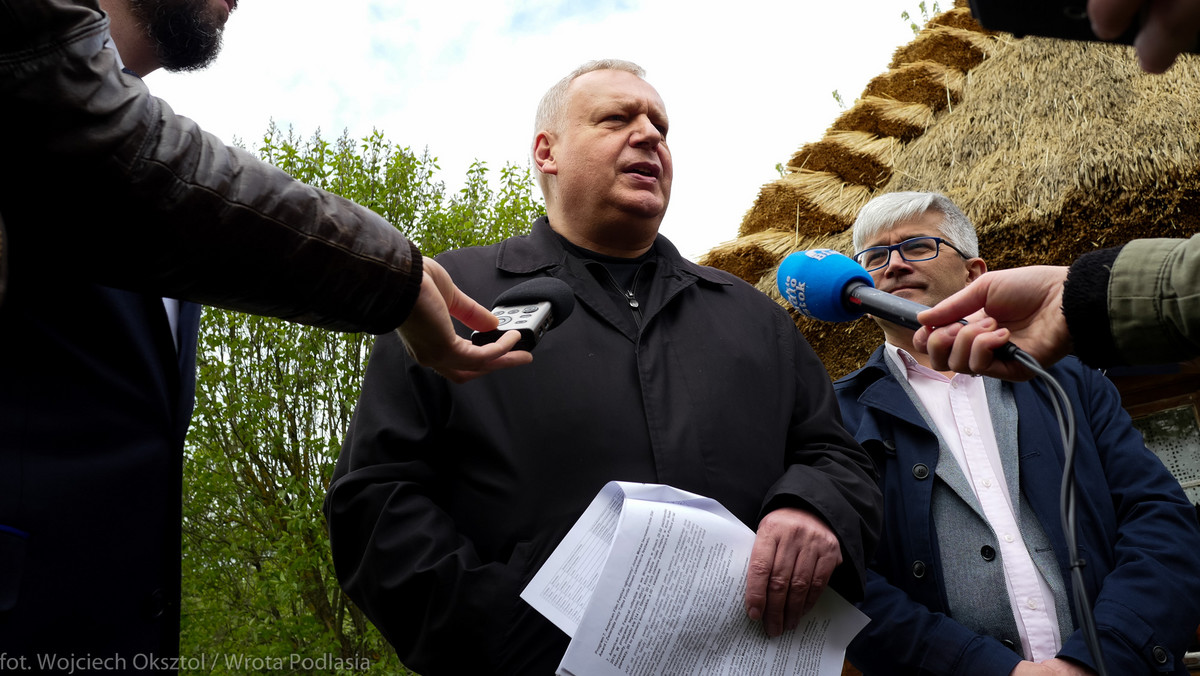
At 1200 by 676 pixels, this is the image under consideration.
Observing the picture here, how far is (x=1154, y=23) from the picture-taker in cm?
101

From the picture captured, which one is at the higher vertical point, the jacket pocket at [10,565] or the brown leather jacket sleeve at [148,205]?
the brown leather jacket sleeve at [148,205]

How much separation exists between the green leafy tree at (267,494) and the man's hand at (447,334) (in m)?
6.62

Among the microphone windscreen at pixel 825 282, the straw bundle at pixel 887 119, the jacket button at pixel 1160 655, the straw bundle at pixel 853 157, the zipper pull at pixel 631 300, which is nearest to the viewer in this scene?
the microphone windscreen at pixel 825 282

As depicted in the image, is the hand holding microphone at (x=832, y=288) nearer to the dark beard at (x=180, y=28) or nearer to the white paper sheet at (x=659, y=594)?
the white paper sheet at (x=659, y=594)

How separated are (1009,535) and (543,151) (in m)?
1.83

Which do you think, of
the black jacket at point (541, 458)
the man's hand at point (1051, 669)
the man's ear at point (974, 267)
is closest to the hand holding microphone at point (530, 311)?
the black jacket at point (541, 458)

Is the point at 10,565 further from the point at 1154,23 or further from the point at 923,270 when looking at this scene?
the point at 923,270

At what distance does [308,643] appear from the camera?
321 inches

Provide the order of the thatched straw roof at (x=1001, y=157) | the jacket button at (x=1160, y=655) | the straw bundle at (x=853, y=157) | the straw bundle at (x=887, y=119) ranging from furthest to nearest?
1. the straw bundle at (x=887, y=119)
2. the straw bundle at (x=853, y=157)
3. the thatched straw roof at (x=1001, y=157)
4. the jacket button at (x=1160, y=655)

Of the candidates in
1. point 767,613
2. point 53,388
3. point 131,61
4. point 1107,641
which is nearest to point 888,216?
point 1107,641

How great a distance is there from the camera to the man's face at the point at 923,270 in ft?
11.0

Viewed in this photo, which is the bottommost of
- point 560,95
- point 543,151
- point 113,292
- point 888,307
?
point 888,307

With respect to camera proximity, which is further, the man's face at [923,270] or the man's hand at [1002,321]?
the man's face at [923,270]

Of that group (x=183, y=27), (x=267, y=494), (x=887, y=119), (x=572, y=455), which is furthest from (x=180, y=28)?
(x=267, y=494)
